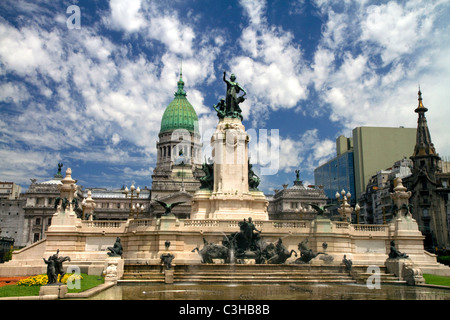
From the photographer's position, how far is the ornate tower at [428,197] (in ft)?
227

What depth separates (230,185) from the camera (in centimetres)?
3822

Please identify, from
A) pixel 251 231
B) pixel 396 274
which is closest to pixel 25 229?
pixel 251 231

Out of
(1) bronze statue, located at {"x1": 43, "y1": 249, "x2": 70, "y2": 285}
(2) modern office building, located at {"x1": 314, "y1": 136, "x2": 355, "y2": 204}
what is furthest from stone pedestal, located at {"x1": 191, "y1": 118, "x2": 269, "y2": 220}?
(2) modern office building, located at {"x1": 314, "y1": 136, "x2": 355, "y2": 204}

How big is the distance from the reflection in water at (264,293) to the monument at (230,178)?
47.8 feet

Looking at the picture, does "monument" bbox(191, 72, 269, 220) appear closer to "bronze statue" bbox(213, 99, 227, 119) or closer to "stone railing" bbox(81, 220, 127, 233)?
"bronze statue" bbox(213, 99, 227, 119)

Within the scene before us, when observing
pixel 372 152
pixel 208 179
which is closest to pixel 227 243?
pixel 208 179

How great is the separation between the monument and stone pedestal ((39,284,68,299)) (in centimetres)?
2020

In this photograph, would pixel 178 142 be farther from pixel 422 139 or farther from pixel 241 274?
pixel 241 274

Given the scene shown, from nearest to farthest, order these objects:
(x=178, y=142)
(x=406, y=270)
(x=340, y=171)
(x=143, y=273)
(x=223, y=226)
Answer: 1. (x=143, y=273)
2. (x=406, y=270)
3. (x=223, y=226)
4. (x=340, y=171)
5. (x=178, y=142)

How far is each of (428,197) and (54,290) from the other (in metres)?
68.6

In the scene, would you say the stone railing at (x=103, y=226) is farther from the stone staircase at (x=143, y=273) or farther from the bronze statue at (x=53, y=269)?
the bronze statue at (x=53, y=269)

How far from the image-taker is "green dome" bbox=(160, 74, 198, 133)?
127375 mm
